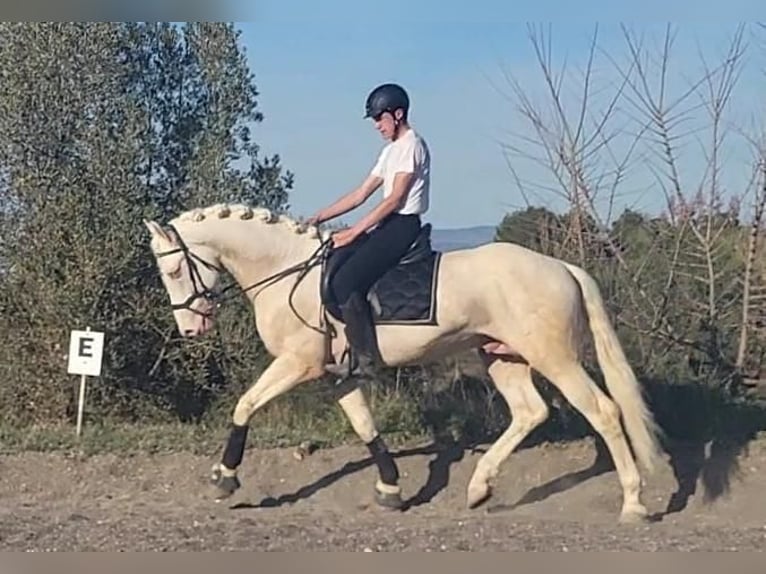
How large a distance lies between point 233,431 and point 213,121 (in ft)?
13.1

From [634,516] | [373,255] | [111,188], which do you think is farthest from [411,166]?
[111,188]

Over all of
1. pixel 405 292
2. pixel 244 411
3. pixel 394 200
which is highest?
pixel 394 200

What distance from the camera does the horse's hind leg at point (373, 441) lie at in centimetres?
841

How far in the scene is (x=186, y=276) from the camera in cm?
825

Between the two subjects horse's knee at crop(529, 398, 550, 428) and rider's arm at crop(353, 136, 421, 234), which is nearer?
rider's arm at crop(353, 136, 421, 234)

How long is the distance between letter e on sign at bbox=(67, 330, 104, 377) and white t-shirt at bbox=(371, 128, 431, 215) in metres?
3.26

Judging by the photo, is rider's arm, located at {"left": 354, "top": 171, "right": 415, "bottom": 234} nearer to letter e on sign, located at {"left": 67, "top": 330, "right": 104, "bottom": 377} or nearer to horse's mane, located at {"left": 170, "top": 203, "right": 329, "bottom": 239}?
horse's mane, located at {"left": 170, "top": 203, "right": 329, "bottom": 239}

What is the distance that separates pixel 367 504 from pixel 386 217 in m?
1.91

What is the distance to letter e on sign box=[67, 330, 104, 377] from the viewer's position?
1022 cm

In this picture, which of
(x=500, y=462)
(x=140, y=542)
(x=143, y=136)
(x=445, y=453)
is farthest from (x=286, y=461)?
(x=143, y=136)

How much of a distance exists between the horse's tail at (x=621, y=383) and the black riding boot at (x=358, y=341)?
1278 millimetres

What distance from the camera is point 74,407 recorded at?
11.4 m

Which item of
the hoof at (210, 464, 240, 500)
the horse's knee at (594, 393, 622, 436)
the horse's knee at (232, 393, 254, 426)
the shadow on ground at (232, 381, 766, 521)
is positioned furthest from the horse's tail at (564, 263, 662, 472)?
the hoof at (210, 464, 240, 500)

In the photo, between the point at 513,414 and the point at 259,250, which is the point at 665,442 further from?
the point at 259,250
